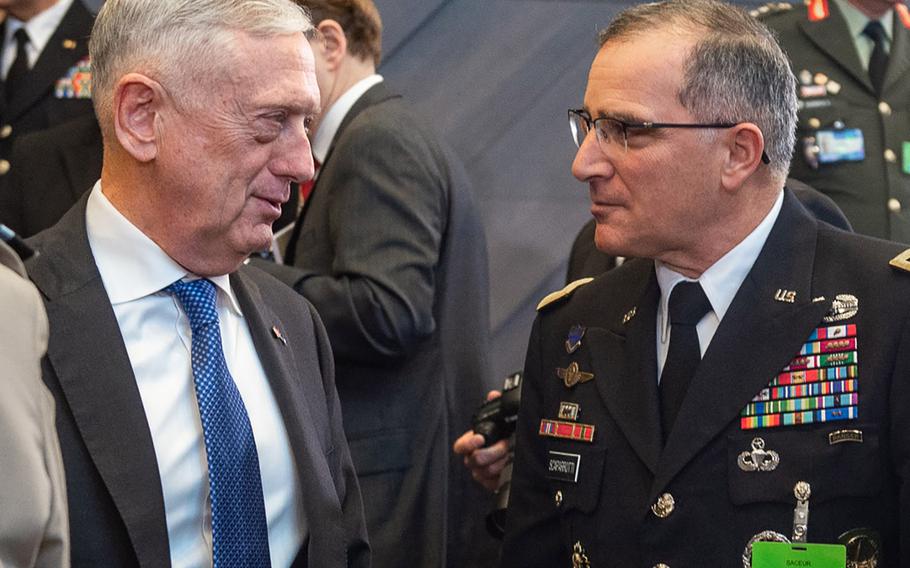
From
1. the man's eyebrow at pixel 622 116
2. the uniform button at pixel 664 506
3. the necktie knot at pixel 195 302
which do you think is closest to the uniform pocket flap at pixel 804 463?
the uniform button at pixel 664 506

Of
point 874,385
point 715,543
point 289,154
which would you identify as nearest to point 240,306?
point 289,154

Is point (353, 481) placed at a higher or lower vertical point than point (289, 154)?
lower

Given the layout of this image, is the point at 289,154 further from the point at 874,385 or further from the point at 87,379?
the point at 874,385

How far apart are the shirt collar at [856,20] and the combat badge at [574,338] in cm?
138

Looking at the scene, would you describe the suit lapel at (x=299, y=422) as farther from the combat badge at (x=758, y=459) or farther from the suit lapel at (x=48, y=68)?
the suit lapel at (x=48, y=68)

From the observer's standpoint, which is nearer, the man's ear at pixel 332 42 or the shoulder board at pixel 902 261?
the shoulder board at pixel 902 261

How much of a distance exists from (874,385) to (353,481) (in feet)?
3.01

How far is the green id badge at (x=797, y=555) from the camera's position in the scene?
217 centimetres

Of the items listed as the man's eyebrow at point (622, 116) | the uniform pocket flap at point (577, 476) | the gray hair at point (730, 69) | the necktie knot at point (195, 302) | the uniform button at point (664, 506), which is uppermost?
the gray hair at point (730, 69)

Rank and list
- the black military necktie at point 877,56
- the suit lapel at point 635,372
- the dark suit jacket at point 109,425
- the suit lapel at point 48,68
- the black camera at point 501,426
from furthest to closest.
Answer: the suit lapel at point 48,68
the black military necktie at point 877,56
the black camera at point 501,426
the suit lapel at point 635,372
the dark suit jacket at point 109,425

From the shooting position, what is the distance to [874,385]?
7.29 ft

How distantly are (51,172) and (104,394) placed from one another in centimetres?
166

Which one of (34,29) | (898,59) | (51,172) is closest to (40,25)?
(34,29)

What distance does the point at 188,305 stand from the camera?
2.17 m
